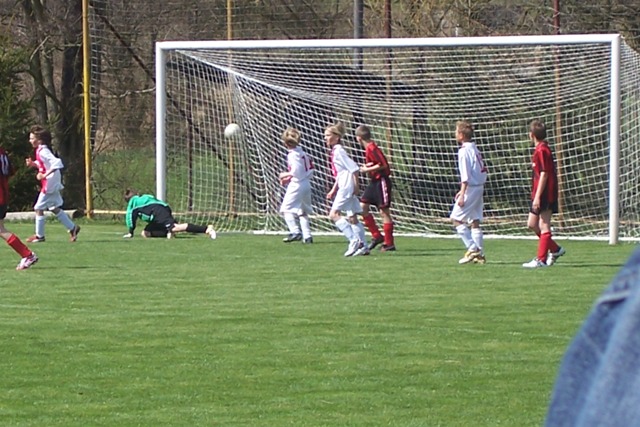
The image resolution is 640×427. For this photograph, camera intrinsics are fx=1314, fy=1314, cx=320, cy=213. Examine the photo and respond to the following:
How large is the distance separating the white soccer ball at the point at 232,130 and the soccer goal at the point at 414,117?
0.54ft

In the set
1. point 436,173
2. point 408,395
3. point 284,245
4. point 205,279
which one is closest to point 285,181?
point 284,245

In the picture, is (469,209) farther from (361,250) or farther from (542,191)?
(361,250)

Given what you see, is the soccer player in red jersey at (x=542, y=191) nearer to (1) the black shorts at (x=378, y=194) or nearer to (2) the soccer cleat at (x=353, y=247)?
(2) the soccer cleat at (x=353, y=247)

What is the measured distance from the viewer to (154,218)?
62.8 feet

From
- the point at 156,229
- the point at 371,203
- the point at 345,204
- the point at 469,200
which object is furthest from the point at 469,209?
the point at 156,229

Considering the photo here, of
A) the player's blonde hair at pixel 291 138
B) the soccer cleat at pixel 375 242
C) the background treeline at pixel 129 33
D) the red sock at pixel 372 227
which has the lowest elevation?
the soccer cleat at pixel 375 242

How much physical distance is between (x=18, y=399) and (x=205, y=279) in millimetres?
6609

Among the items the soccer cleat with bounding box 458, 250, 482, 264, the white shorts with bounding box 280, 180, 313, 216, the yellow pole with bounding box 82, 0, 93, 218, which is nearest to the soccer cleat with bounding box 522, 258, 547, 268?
the soccer cleat with bounding box 458, 250, 482, 264

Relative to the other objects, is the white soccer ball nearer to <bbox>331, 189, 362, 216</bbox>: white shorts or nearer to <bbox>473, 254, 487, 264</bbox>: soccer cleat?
<bbox>331, 189, 362, 216</bbox>: white shorts

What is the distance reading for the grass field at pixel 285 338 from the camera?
6336mm

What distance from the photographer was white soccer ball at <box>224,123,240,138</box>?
2062cm

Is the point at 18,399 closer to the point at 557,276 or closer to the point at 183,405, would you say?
the point at 183,405

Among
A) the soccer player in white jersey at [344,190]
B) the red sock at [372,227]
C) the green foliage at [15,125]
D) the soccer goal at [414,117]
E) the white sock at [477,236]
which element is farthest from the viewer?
the green foliage at [15,125]

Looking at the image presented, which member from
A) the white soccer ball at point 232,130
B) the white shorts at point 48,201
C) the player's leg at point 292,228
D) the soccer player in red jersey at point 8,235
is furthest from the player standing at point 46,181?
the soccer player in red jersey at point 8,235
